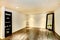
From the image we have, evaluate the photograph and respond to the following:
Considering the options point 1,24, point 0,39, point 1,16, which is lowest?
point 0,39

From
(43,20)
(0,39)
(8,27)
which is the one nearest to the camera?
(0,39)

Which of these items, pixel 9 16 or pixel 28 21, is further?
pixel 28 21

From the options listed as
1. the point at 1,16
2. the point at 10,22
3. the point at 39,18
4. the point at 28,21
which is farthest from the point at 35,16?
the point at 1,16

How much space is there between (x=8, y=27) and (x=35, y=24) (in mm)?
6993

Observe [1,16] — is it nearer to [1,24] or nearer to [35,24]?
[1,24]

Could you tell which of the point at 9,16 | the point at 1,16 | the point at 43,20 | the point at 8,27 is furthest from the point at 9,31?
the point at 43,20

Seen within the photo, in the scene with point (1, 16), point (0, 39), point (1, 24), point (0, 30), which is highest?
point (1, 16)

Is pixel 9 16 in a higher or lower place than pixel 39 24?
higher

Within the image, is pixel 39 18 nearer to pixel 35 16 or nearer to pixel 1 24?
pixel 35 16

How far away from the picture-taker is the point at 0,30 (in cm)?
519

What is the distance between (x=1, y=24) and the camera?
519 cm

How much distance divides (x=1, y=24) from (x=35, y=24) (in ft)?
26.9

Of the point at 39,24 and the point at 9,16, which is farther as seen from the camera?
the point at 39,24

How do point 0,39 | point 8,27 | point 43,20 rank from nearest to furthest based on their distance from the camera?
point 0,39 < point 8,27 < point 43,20
